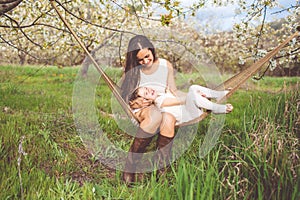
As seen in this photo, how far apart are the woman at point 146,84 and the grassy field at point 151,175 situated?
0.37ft

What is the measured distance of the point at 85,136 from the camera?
9.34 ft

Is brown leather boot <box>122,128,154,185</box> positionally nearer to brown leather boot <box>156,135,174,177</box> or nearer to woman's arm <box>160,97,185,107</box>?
brown leather boot <box>156,135,174,177</box>

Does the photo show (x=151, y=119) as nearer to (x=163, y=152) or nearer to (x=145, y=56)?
(x=163, y=152)

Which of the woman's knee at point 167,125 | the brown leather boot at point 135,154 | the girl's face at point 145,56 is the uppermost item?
the girl's face at point 145,56

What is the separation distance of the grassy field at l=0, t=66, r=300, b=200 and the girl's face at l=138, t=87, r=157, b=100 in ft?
1.28

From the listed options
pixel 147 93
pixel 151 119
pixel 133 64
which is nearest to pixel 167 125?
pixel 151 119

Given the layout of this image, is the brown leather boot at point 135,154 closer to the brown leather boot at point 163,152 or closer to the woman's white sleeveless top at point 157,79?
the brown leather boot at point 163,152

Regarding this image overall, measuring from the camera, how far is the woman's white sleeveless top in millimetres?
2166

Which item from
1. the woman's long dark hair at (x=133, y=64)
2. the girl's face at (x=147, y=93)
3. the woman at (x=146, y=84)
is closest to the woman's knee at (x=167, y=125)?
the woman at (x=146, y=84)

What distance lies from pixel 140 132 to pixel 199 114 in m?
0.34

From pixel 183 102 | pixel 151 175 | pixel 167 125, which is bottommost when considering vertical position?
pixel 151 175

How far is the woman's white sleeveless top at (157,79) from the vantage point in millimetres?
2166

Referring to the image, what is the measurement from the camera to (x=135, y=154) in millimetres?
2119

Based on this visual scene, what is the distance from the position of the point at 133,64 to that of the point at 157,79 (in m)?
0.17
